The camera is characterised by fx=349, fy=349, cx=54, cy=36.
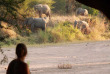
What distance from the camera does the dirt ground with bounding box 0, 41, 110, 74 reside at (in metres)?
11.9

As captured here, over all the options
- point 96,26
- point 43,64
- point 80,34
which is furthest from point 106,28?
point 43,64

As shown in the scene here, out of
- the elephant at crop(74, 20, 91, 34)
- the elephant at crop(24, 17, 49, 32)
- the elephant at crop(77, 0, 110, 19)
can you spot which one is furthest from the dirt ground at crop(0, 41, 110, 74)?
the elephant at crop(77, 0, 110, 19)

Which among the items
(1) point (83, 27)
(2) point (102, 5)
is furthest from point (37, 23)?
(2) point (102, 5)

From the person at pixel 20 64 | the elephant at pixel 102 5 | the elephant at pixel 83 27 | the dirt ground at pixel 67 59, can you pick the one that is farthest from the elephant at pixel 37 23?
the elephant at pixel 102 5

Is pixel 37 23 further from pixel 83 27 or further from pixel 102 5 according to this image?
pixel 102 5

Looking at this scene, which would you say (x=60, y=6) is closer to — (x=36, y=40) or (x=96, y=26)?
(x=96, y=26)

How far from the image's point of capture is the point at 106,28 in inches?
1119

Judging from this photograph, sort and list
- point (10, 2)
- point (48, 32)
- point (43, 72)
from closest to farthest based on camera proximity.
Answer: point (10, 2) → point (43, 72) → point (48, 32)

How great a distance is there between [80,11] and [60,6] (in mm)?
11478

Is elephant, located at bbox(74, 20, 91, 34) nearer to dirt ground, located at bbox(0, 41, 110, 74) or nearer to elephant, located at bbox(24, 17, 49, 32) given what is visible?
elephant, located at bbox(24, 17, 49, 32)

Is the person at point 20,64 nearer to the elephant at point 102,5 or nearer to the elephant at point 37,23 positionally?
the elephant at point 102,5

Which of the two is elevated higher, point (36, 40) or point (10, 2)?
point (10, 2)

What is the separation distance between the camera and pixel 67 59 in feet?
50.6

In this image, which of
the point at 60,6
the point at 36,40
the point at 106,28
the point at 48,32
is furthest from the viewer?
the point at 60,6
